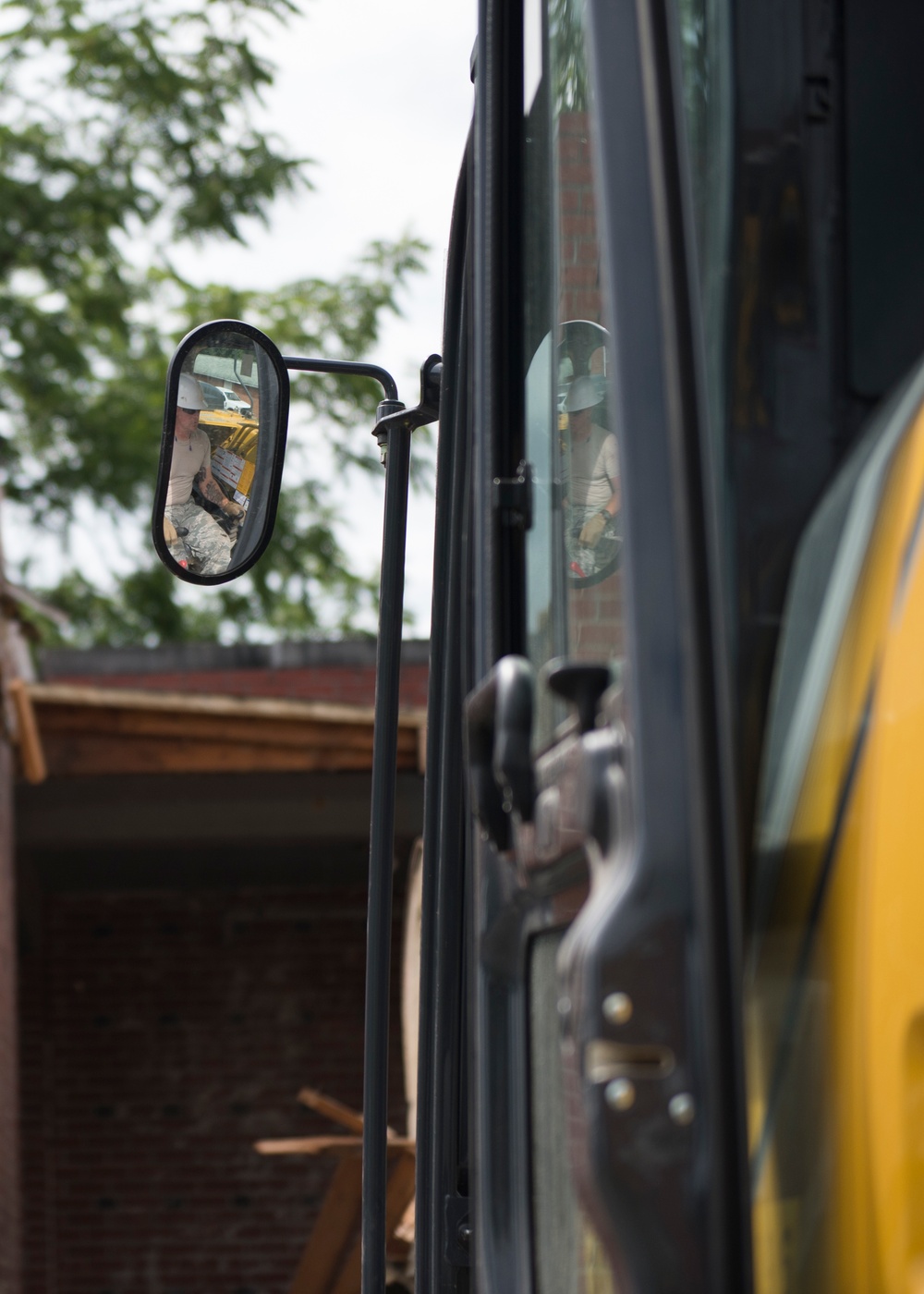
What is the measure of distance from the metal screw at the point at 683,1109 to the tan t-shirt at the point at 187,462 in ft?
4.30

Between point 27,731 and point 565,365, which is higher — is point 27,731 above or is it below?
below

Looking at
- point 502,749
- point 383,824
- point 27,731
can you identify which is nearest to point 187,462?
point 383,824

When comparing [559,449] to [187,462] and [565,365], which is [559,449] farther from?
[187,462]

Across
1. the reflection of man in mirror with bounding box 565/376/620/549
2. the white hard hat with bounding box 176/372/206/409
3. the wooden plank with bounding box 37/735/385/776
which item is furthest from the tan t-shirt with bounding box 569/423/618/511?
the wooden plank with bounding box 37/735/385/776

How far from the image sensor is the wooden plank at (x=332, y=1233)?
5.74 m

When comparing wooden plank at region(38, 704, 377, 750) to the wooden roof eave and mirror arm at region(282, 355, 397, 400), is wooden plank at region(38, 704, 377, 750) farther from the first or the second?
mirror arm at region(282, 355, 397, 400)

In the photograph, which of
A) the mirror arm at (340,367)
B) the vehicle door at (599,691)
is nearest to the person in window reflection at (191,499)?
the mirror arm at (340,367)

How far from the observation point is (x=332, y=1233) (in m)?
5.88

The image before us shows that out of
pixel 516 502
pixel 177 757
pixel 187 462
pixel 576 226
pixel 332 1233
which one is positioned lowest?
pixel 332 1233

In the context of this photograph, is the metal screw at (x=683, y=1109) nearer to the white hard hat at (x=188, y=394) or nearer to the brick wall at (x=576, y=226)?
the brick wall at (x=576, y=226)

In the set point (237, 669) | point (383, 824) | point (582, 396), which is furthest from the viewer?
point (237, 669)

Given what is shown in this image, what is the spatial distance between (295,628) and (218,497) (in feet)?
46.8

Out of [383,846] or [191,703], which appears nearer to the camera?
[383,846]

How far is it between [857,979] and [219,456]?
1278 millimetres
